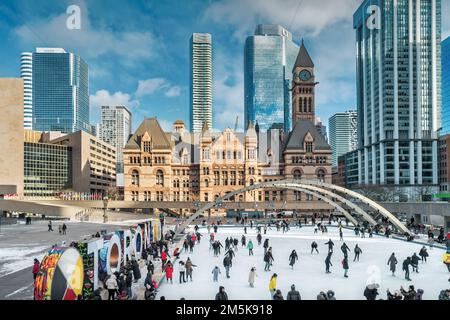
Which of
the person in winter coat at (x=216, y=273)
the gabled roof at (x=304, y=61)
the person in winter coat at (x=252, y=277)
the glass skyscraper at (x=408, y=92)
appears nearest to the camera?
the person in winter coat at (x=252, y=277)

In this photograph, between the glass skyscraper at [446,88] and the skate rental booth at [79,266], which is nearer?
the skate rental booth at [79,266]

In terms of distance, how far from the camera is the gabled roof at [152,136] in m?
87.9

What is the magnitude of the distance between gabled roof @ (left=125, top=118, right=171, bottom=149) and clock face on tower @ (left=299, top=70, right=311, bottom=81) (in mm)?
45721

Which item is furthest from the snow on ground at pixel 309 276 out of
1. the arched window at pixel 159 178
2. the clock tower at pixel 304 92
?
the clock tower at pixel 304 92

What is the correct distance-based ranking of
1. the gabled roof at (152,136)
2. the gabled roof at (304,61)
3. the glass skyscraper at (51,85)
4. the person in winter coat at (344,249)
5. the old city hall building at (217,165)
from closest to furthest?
1. the person in winter coat at (344,249)
2. the old city hall building at (217,165)
3. the gabled roof at (152,136)
4. the gabled roof at (304,61)
5. the glass skyscraper at (51,85)

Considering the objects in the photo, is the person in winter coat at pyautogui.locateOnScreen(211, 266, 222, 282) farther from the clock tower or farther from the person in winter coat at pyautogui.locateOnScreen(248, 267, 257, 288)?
the clock tower

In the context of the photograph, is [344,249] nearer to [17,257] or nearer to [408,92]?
[17,257]

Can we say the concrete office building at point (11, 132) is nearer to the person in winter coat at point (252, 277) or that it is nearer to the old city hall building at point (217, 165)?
the old city hall building at point (217, 165)

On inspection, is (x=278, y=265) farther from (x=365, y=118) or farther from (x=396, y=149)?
(x=365, y=118)

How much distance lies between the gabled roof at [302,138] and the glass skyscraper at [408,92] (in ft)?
154

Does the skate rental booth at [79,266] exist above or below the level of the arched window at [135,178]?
below

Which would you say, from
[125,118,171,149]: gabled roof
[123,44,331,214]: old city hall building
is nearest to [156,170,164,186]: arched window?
[123,44,331,214]: old city hall building

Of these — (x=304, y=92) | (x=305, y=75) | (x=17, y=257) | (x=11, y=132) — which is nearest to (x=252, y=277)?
(x=17, y=257)
